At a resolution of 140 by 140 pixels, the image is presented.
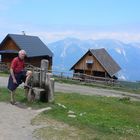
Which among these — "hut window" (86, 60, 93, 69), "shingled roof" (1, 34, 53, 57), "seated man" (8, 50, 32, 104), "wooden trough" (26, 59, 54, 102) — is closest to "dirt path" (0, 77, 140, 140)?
"seated man" (8, 50, 32, 104)

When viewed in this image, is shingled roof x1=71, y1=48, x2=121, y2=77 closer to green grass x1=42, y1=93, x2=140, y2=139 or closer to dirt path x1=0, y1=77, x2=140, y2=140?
green grass x1=42, y1=93, x2=140, y2=139

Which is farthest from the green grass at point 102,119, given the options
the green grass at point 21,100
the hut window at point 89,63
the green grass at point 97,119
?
the hut window at point 89,63

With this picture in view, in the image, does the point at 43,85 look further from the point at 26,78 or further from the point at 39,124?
the point at 39,124

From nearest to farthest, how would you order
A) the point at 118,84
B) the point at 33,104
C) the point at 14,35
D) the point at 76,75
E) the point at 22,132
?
the point at 22,132 → the point at 33,104 → the point at 118,84 → the point at 76,75 → the point at 14,35

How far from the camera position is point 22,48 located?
209 ft

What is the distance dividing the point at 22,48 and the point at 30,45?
9.60ft

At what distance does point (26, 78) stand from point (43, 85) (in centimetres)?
86

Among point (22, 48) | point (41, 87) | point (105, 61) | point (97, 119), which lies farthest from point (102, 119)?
point (105, 61)

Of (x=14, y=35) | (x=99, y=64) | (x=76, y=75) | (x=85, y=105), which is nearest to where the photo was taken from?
(x=85, y=105)

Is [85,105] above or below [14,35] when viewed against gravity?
below

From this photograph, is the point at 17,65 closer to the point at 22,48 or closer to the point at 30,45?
the point at 22,48

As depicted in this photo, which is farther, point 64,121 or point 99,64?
point 99,64

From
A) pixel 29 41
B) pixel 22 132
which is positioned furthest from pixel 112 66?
pixel 22 132

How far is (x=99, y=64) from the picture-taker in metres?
71.5
